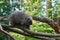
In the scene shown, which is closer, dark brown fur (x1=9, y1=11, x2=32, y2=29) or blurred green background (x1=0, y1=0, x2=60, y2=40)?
dark brown fur (x1=9, y1=11, x2=32, y2=29)

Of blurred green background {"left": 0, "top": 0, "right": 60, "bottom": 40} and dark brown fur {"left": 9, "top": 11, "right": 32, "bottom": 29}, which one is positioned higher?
dark brown fur {"left": 9, "top": 11, "right": 32, "bottom": 29}

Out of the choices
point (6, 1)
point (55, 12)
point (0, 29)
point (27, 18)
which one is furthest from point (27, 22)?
point (6, 1)

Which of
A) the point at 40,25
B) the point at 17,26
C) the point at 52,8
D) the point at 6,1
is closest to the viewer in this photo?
the point at 17,26

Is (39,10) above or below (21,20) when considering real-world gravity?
below

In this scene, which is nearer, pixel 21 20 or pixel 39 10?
pixel 21 20

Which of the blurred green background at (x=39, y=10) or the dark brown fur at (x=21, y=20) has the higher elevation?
the dark brown fur at (x=21, y=20)

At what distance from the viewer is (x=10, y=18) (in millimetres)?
2277

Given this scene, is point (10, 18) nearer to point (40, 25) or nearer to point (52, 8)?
point (40, 25)

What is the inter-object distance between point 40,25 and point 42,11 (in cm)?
55

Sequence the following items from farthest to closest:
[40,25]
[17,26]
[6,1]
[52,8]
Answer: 1. [6,1]
2. [52,8]
3. [40,25]
4. [17,26]

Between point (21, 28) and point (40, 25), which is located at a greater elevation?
point (21, 28)

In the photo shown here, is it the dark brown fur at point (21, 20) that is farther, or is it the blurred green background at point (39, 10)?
the blurred green background at point (39, 10)

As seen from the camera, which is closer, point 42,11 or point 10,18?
point 10,18

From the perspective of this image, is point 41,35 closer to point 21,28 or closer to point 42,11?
point 21,28
